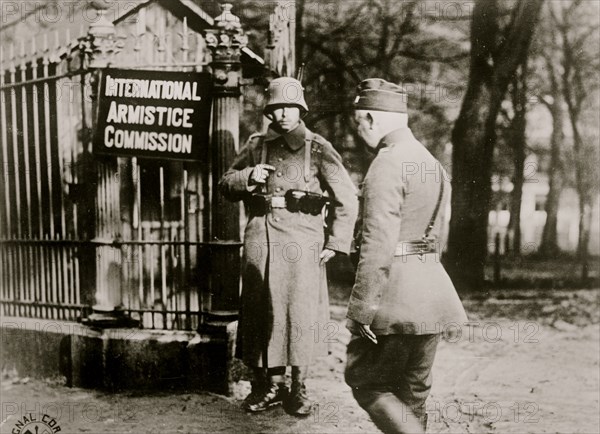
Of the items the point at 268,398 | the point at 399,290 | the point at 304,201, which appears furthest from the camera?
the point at 268,398

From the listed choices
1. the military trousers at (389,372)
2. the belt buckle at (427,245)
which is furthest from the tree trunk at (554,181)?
the military trousers at (389,372)

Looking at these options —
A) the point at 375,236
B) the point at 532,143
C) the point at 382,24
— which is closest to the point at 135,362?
the point at 375,236

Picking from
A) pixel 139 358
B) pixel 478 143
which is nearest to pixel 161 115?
pixel 139 358

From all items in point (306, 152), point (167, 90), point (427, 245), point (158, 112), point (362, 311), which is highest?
point (167, 90)

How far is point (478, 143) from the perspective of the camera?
5719 mm

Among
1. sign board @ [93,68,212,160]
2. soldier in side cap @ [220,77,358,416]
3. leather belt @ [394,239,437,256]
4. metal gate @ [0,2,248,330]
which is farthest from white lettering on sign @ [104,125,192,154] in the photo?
leather belt @ [394,239,437,256]

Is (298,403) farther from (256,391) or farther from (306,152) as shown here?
(306,152)

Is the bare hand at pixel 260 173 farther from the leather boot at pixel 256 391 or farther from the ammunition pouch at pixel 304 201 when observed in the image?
the leather boot at pixel 256 391

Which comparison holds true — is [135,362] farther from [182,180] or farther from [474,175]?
[474,175]

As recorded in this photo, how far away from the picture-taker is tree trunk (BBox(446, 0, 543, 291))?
5.25m

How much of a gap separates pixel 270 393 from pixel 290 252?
40.2 inches

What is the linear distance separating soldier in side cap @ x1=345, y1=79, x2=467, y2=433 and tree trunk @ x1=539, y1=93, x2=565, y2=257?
2.56 m

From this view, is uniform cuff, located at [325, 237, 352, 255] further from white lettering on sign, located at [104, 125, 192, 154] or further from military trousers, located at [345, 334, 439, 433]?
white lettering on sign, located at [104, 125, 192, 154]

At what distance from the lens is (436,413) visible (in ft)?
14.2
